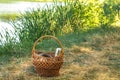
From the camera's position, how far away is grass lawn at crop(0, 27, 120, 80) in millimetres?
5590

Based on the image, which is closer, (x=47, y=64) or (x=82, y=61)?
(x=47, y=64)

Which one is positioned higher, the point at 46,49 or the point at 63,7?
the point at 63,7

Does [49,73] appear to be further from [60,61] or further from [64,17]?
[64,17]

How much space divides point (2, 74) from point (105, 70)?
1753 mm

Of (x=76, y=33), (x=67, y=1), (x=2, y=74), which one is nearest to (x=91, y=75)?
(x=2, y=74)

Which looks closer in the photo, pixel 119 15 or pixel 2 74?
pixel 2 74

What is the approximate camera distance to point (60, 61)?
5.49 meters

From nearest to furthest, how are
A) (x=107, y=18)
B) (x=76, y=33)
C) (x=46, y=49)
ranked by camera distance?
(x=46, y=49) < (x=76, y=33) < (x=107, y=18)

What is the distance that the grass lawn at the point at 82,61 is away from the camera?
5.59m

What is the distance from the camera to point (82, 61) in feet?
21.2

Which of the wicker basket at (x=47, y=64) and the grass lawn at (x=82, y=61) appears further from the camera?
the grass lawn at (x=82, y=61)

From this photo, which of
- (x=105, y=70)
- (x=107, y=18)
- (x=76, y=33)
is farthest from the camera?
(x=107, y=18)

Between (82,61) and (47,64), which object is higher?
(47,64)

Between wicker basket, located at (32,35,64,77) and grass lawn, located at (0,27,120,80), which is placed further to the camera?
grass lawn, located at (0,27,120,80)
